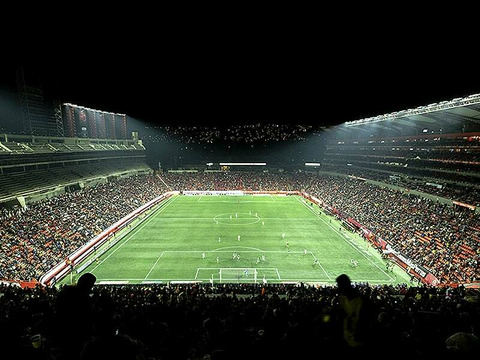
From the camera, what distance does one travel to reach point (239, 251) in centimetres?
3453

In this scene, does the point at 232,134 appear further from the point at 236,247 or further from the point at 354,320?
the point at 354,320

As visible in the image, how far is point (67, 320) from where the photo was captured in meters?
3.57

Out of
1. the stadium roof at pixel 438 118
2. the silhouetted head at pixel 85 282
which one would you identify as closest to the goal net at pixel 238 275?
the silhouetted head at pixel 85 282

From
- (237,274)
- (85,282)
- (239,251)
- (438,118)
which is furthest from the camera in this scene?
(438,118)

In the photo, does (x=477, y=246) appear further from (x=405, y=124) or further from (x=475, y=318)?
(x=405, y=124)

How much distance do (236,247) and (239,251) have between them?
1.43m

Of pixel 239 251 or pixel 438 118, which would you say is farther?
pixel 438 118

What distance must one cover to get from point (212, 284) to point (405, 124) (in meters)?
50.1

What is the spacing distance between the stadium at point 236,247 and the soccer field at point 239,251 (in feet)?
0.84

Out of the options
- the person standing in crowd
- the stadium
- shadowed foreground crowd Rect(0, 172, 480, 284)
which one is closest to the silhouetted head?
the stadium

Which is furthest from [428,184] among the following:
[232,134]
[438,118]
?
[232,134]

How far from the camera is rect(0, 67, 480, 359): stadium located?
4.19m

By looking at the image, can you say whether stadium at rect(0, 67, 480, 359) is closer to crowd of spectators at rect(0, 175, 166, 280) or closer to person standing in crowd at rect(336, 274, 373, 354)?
person standing in crowd at rect(336, 274, 373, 354)

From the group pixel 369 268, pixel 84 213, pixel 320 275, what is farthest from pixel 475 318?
pixel 84 213
